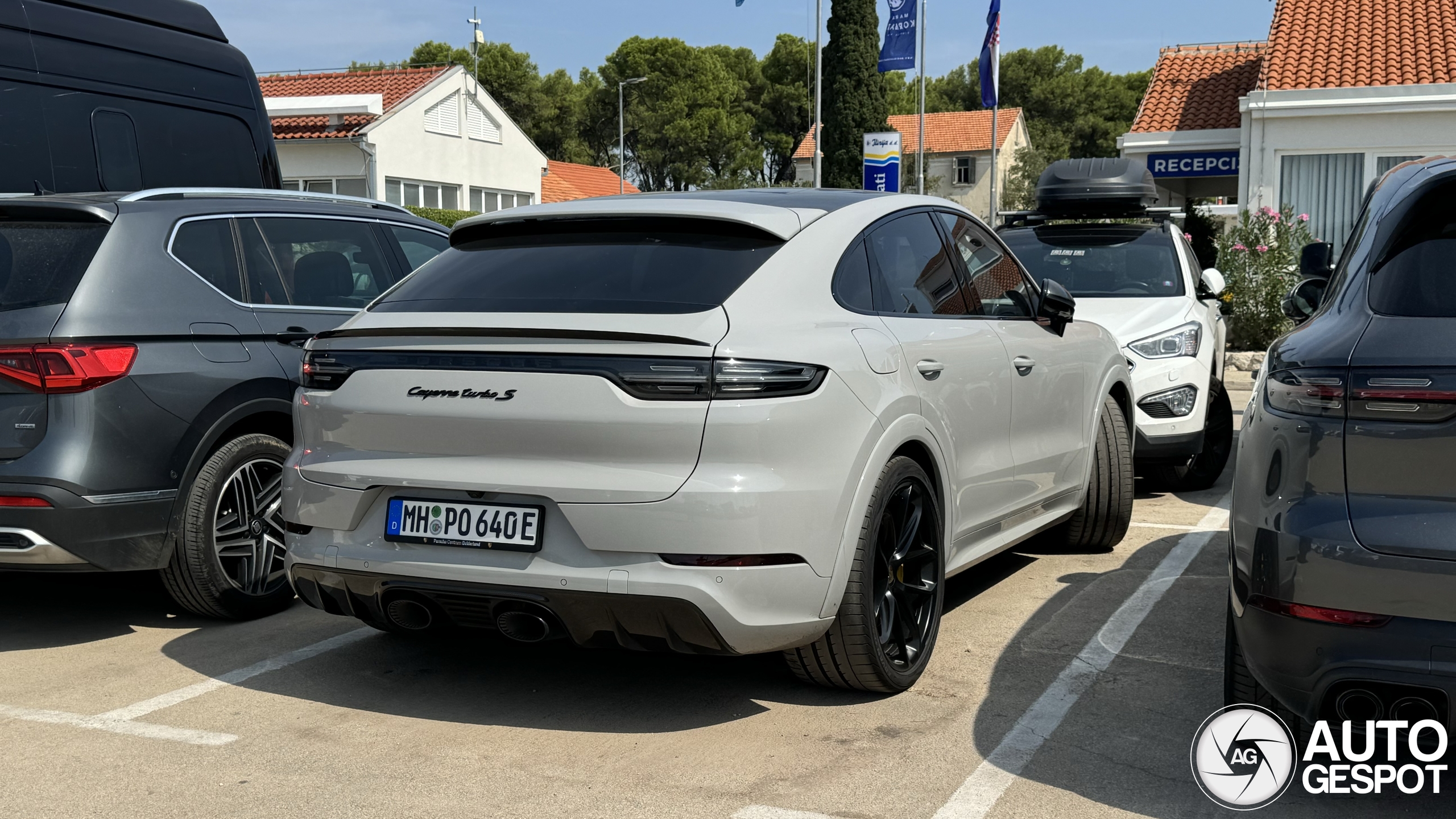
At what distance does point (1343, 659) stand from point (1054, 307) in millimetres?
2728

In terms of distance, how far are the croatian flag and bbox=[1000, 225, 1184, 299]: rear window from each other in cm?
2572

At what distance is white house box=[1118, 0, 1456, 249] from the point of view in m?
20.2

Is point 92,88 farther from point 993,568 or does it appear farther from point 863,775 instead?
point 863,775

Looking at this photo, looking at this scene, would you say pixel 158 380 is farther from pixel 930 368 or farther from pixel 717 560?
pixel 930 368

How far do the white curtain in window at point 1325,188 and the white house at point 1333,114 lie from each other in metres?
0.02

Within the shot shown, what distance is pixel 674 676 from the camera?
15.1 feet

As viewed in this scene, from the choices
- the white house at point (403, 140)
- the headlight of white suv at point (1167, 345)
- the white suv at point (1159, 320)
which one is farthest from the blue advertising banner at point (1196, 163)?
the white house at point (403, 140)

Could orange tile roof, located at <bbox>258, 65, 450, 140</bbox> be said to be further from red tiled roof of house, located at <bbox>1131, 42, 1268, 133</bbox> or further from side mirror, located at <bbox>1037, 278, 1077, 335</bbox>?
side mirror, located at <bbox>1037, 278, 1077, 335</bbox>

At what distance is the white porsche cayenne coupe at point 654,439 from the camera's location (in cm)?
362

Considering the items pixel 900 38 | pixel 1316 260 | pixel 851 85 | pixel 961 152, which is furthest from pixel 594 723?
pixel 961 152

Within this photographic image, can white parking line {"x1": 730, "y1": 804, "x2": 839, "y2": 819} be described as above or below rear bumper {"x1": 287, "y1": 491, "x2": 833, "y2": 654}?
below

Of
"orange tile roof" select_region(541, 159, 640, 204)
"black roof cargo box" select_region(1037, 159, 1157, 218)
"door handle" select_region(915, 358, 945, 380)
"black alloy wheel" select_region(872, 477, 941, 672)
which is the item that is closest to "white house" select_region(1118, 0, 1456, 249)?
"black roof cargo box" select_region(1037, 159, 1157, 218)

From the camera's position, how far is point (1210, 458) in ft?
27.7

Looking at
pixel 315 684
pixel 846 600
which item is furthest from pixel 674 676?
pixel 315 684
